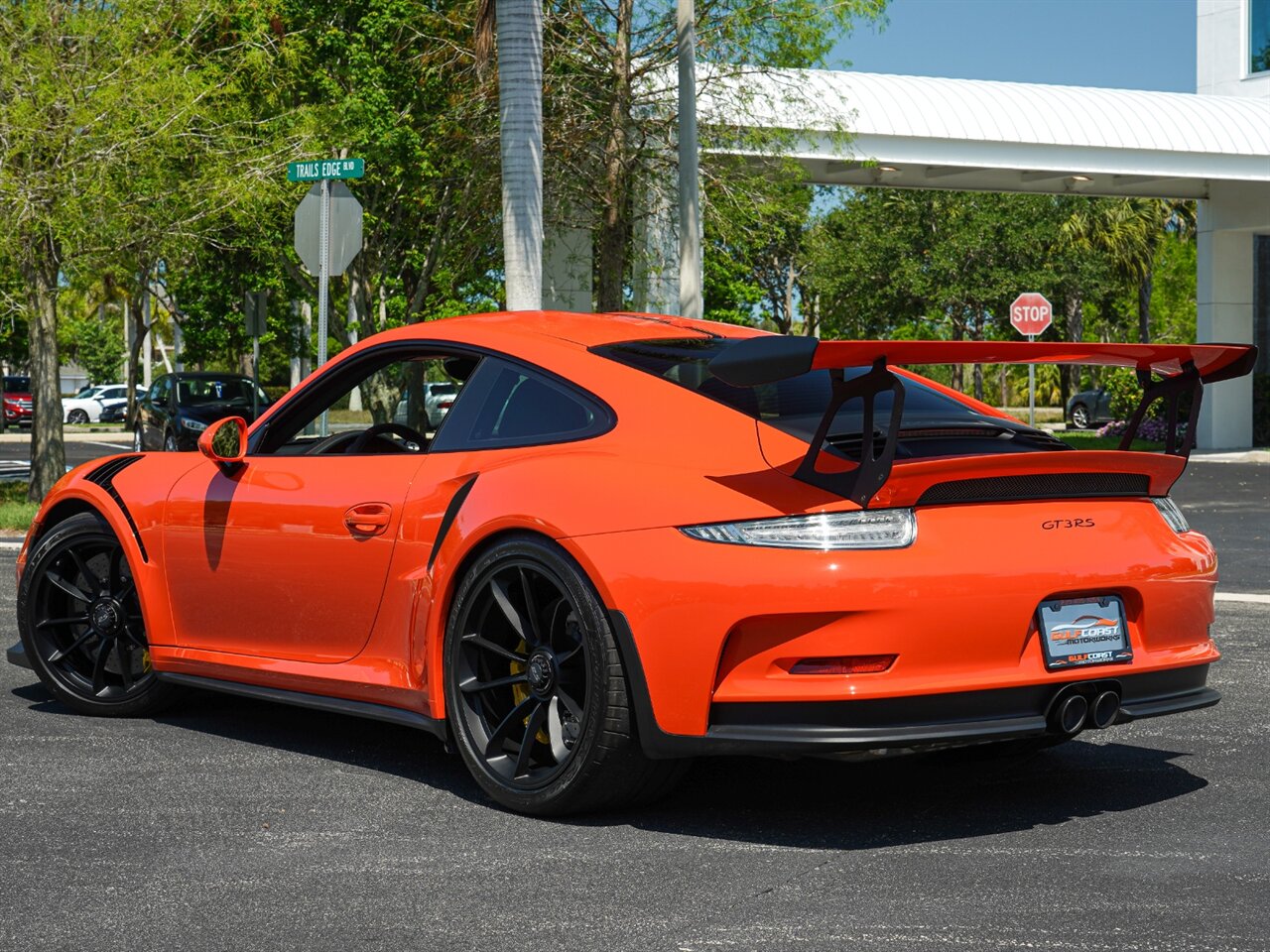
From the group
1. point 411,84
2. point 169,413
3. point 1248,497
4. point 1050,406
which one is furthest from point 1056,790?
point 1050,406

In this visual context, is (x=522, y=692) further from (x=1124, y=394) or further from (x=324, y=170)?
(x=1124, y=394)

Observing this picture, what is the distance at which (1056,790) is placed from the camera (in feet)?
17.2

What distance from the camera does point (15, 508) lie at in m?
17.9

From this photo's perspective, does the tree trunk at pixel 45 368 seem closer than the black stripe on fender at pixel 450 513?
No

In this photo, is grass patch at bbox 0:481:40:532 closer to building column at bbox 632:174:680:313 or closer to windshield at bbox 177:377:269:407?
windshield at bbox 177:377:269:407

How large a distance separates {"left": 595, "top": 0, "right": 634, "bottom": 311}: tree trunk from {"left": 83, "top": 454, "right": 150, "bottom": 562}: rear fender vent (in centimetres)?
1523

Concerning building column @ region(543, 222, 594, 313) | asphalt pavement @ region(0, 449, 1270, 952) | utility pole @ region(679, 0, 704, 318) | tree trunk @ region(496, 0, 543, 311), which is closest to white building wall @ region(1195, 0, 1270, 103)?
building column @ region(543, 222, 594, 313)

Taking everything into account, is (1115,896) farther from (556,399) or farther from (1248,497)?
(1248,497)

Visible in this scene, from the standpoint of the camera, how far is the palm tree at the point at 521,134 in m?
13.3

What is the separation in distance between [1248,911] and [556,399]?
7.73 ft

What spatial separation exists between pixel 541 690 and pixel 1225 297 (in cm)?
2948

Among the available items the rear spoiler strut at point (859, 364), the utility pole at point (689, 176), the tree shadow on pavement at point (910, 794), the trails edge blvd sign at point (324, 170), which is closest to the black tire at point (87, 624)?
the tree shadow on pavement at point (910, 794)

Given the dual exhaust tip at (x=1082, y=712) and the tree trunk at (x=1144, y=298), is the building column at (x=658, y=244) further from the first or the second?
the tree trunk at (x=1144, y=298)

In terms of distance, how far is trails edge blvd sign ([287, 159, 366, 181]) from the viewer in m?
12.8
